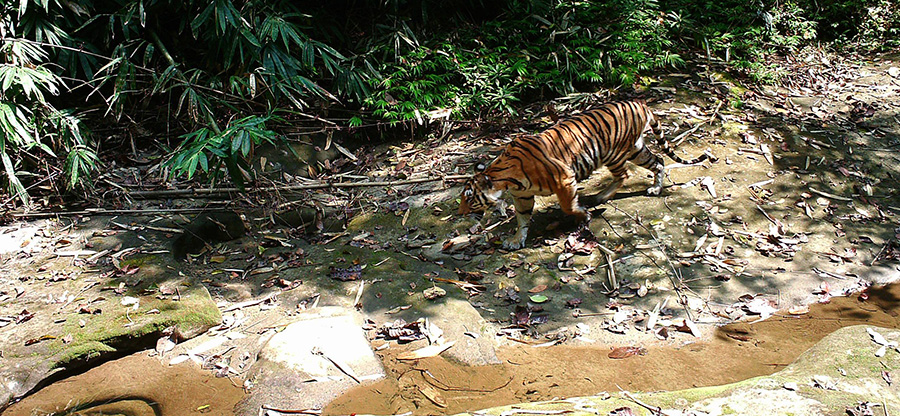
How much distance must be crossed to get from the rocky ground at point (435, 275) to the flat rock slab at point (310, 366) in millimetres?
11

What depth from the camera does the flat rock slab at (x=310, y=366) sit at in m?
3.12

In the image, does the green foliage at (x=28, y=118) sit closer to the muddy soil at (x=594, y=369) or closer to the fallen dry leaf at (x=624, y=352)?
the muddy soil at (x=594, y=369)

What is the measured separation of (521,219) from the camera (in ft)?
16.0

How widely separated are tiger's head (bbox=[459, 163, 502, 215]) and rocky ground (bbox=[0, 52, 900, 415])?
0.98 ft

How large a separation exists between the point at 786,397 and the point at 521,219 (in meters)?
2.58

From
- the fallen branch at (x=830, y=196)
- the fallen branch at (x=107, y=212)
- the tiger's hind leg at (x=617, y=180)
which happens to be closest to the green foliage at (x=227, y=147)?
the fallen branch at (x=107, y=212)

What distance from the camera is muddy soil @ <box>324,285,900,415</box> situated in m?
3.14

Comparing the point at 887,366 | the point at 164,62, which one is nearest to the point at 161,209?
the point at 164,62

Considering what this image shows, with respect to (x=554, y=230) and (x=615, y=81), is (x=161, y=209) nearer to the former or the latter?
(x=554, y=230)

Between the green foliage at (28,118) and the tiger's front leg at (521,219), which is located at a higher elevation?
the green foliage at (28,118)

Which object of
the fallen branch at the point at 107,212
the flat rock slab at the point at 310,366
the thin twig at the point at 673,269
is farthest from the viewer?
the fallen branch at the point at 107,212

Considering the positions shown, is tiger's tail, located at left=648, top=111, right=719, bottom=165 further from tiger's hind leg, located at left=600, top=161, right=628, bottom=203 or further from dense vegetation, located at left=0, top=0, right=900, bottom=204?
dense vegetation, located at left=0, top=0, right=900, bottom=204

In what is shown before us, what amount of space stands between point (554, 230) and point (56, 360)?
3601mm

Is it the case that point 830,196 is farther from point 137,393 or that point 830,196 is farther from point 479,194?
point 137,393
